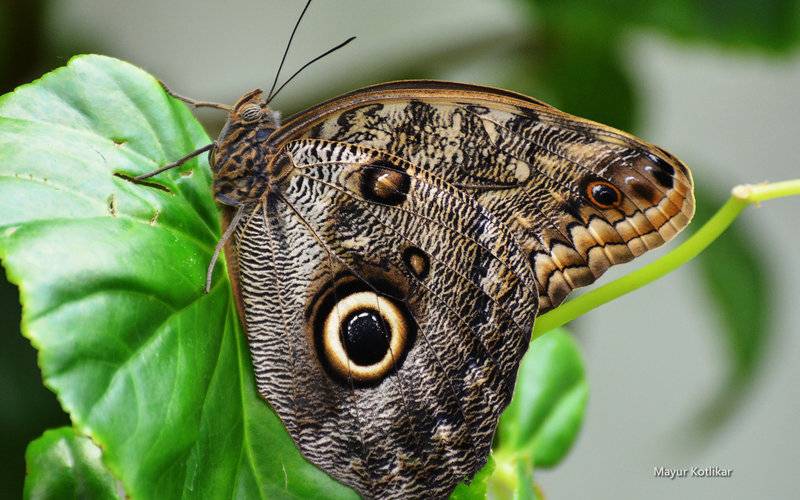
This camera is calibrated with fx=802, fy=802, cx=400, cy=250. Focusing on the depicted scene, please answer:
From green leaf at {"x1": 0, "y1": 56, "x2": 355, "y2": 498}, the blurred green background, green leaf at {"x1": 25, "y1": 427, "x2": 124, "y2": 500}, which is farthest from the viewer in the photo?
the blurred green background

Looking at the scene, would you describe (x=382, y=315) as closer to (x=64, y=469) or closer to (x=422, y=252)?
(x=422, y=252)

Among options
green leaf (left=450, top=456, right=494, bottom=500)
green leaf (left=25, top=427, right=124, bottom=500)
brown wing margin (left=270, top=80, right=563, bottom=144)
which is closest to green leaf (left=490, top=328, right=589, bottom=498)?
green leaf (left=450, top=456, right=494, bottom=500)

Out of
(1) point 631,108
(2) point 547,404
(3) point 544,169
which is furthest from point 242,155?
(1) point 631,108

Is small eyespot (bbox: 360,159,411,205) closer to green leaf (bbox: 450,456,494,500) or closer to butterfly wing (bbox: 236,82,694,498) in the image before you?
butterfly wing (bbox: 236,82,694,498)

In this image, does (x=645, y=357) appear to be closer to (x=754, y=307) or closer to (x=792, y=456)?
(x=792, y=456)

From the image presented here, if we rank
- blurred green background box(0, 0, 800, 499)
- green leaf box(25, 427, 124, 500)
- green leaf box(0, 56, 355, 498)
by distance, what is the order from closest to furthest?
green leaf box(0, 56, 355, 498) → green leaf box(25, 427, 124, 500) → blurred green background box(0, 0, 800, 499)

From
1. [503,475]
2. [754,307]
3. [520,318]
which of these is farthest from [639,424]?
[520,318]

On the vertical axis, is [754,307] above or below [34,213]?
below
